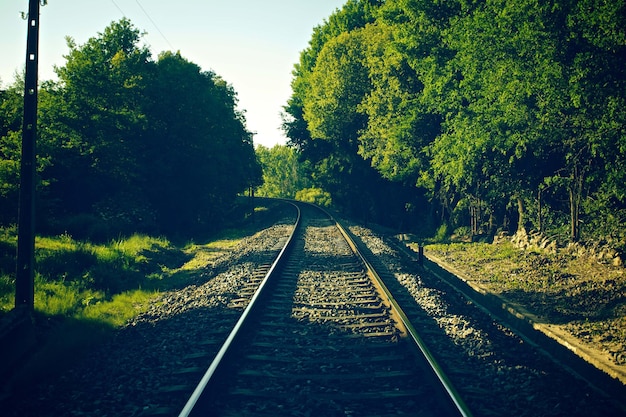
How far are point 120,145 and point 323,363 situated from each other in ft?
77.3

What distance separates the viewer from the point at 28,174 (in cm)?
658

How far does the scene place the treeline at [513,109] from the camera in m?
9.97

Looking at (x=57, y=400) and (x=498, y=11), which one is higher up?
(x=498, y=11)

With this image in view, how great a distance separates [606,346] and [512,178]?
31.8ft

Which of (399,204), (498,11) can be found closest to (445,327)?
(498,11)

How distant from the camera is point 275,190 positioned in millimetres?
145250

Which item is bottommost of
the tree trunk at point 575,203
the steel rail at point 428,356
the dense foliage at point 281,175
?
the steel rail at point 428,356

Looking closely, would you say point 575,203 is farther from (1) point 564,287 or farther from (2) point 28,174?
(2) point 28,174

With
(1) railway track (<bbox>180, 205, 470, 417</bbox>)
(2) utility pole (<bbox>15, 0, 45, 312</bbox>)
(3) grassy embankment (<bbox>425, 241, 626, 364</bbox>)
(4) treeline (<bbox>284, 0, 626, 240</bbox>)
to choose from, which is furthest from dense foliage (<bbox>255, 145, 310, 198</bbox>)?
(2) utility pole (<bbox>15, 0, 45, 312</bbox>)

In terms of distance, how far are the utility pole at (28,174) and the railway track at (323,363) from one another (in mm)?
3249

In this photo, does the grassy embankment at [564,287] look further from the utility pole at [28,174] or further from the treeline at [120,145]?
the treeline at [120,145]

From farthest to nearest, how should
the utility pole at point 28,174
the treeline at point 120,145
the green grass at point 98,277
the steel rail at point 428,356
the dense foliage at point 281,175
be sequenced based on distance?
the dense foliage at point 281,175 < the treeline at point 120,145 < the green grass at point 98,277 < the utility pole at point 28,174 < the steel rail at point 428,356

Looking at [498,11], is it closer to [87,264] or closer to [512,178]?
[512,178]

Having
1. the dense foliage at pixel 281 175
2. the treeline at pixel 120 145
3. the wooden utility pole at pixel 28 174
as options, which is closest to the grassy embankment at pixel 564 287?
the wooden utility pole at pixel 28 174
